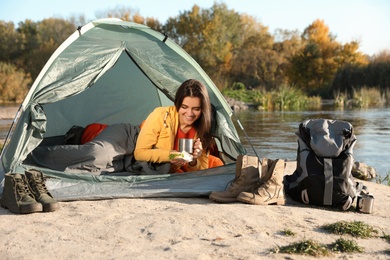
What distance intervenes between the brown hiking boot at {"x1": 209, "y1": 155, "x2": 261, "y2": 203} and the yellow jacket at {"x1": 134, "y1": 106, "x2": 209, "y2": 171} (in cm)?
78

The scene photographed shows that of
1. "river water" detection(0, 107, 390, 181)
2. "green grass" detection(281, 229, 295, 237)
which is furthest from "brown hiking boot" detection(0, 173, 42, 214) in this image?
"river water" detection(0, 107, 390, 181)

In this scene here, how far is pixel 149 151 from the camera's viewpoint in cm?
477

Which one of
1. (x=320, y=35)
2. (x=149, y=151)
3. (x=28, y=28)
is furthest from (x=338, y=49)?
(x=149, y=151)

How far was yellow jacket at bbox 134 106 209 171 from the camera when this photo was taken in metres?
4.74

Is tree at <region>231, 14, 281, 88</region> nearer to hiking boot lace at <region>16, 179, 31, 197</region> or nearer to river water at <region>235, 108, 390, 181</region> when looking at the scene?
river water at <region>235, 108, 390, 181</region>

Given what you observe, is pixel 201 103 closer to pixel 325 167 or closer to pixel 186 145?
pixel 186 145

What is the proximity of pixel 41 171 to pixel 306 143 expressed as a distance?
7.05 feet

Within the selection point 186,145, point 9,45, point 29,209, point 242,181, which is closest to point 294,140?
point 186,145

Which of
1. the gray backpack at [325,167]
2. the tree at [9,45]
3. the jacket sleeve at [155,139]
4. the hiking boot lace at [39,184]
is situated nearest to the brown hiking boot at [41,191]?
the hiking boot lace at [39,184]

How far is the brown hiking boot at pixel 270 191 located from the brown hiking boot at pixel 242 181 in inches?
2.9

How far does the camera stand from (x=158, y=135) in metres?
4.80

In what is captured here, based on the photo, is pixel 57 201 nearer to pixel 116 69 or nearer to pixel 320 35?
pixel 116 69

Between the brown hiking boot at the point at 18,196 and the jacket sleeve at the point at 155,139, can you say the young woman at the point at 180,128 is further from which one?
the brown hiking boot at the point at 18,196

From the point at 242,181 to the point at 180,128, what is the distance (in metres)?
0.94
